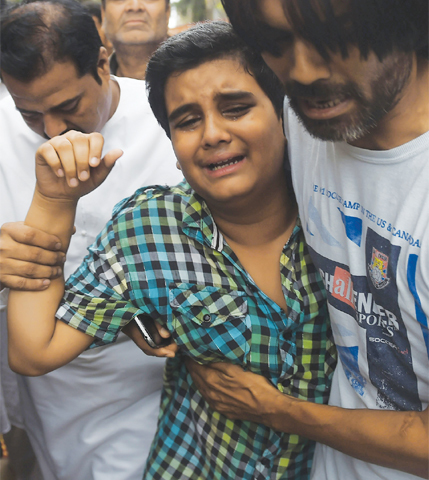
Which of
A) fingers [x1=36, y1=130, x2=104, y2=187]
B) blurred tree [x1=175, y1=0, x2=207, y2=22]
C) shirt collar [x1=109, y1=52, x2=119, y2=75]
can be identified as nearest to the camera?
fingers [x1=36, y1=130, x2=104, y2=187]

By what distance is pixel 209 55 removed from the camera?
149 centimetres

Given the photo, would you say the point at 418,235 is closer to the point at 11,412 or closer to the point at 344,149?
the point at 344,149

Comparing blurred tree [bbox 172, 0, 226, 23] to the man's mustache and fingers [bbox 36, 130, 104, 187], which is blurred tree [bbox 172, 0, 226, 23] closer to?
fingers [bbox 36, 130, 104, 187]

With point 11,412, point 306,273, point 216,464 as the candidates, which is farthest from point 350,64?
point 11,412

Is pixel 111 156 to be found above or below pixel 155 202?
above

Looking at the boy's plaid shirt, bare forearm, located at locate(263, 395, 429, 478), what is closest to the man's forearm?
the boy's plaid shirt

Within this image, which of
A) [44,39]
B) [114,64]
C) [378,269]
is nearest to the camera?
[378,269]

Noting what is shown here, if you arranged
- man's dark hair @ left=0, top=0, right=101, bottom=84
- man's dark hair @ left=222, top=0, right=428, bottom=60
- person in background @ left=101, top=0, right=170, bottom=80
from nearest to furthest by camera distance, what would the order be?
1. man's dark hair @ left=222, top=0, right=428, bottom=60
2. man's dark hair @ left=0, top=0, right=101, bottom=84
3. person in background @ left=101, top=0, right=170, bottom=80

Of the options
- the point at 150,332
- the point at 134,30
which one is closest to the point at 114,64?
the point at 134,30

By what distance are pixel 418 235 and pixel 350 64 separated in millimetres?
366

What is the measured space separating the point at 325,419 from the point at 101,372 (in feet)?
3.58

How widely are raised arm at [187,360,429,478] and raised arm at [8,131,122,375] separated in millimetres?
417

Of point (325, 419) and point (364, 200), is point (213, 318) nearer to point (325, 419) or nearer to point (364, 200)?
point (325, 419)

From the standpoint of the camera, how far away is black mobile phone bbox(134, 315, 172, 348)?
1551 mm
